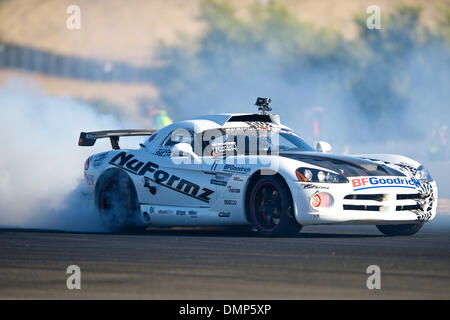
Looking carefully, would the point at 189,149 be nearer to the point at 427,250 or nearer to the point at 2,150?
the point at 427,250

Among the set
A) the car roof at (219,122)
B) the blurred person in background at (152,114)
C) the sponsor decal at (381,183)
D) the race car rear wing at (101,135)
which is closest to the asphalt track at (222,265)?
the sponsor decal at (381,183)

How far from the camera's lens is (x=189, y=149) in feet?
41.2

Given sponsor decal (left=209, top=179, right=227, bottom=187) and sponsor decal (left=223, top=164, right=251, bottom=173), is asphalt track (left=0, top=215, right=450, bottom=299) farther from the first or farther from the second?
sponsor decal (left=223, top=164, right=251, bottom=173)

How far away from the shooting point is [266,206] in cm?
1198

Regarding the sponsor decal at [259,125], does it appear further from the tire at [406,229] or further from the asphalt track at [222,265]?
the tire at [406,229]

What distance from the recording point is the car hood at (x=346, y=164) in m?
11.9

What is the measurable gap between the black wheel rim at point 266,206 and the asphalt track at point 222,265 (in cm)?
22

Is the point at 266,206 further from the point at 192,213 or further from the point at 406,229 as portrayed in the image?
the point at 406,229

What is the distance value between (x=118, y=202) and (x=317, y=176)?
3.15m

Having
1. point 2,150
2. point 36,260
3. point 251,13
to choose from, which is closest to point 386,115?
point 251,13

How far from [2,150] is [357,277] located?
11.5 meters

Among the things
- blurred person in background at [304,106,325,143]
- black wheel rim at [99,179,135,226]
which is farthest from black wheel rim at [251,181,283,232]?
blurred person in background at [304,106,325,143]

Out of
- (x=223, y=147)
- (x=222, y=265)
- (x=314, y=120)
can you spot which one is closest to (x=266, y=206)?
(x=223, y=147)

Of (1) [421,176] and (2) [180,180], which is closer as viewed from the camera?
(1) [421,176]
